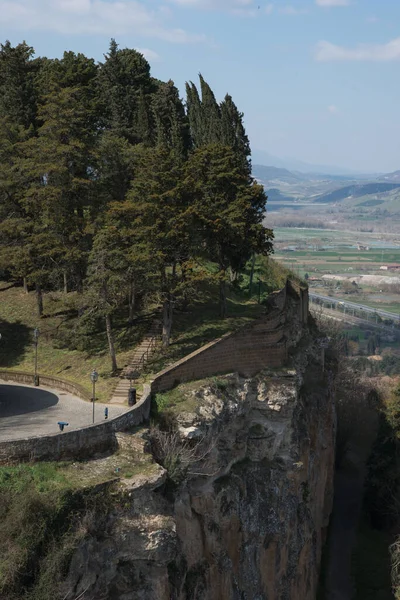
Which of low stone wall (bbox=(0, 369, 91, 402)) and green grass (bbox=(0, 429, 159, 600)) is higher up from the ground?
low stone wall (bbox=(0, 369, 91, 402))

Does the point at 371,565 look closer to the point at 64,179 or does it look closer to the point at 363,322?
the point at 64,179

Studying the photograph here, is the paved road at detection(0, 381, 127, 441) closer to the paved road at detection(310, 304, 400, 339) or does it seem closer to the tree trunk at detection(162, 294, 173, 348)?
the tree trunk at detection(162, 294, 173, 348)

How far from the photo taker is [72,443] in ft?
64.8

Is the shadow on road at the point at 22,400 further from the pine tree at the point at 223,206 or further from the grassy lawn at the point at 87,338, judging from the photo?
the pine tree at the point at 223,206

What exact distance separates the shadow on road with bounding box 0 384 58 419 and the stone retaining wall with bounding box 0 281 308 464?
0.96 m

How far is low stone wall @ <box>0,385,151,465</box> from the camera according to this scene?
18.6 meters

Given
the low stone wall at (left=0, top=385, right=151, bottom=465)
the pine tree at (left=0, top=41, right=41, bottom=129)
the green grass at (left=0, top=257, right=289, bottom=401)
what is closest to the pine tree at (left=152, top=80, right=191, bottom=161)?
the pine tree at (left=0, top=41, right=41, bottom=129)

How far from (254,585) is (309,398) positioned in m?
11.1

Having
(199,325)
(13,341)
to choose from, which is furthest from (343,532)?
(13,341)

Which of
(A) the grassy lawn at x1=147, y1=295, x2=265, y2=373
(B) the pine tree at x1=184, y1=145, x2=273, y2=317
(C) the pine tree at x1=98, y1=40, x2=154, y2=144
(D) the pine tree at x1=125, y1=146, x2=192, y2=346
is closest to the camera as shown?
(D) the pine tree at x1=125, y1=146, x2=192, y2=346

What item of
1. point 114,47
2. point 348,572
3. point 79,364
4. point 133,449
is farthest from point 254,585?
point 114,47

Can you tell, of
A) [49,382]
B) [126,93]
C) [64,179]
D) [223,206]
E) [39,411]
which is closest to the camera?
[39,411]

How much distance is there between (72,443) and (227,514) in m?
7.00

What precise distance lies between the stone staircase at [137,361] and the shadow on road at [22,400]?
2.22m
